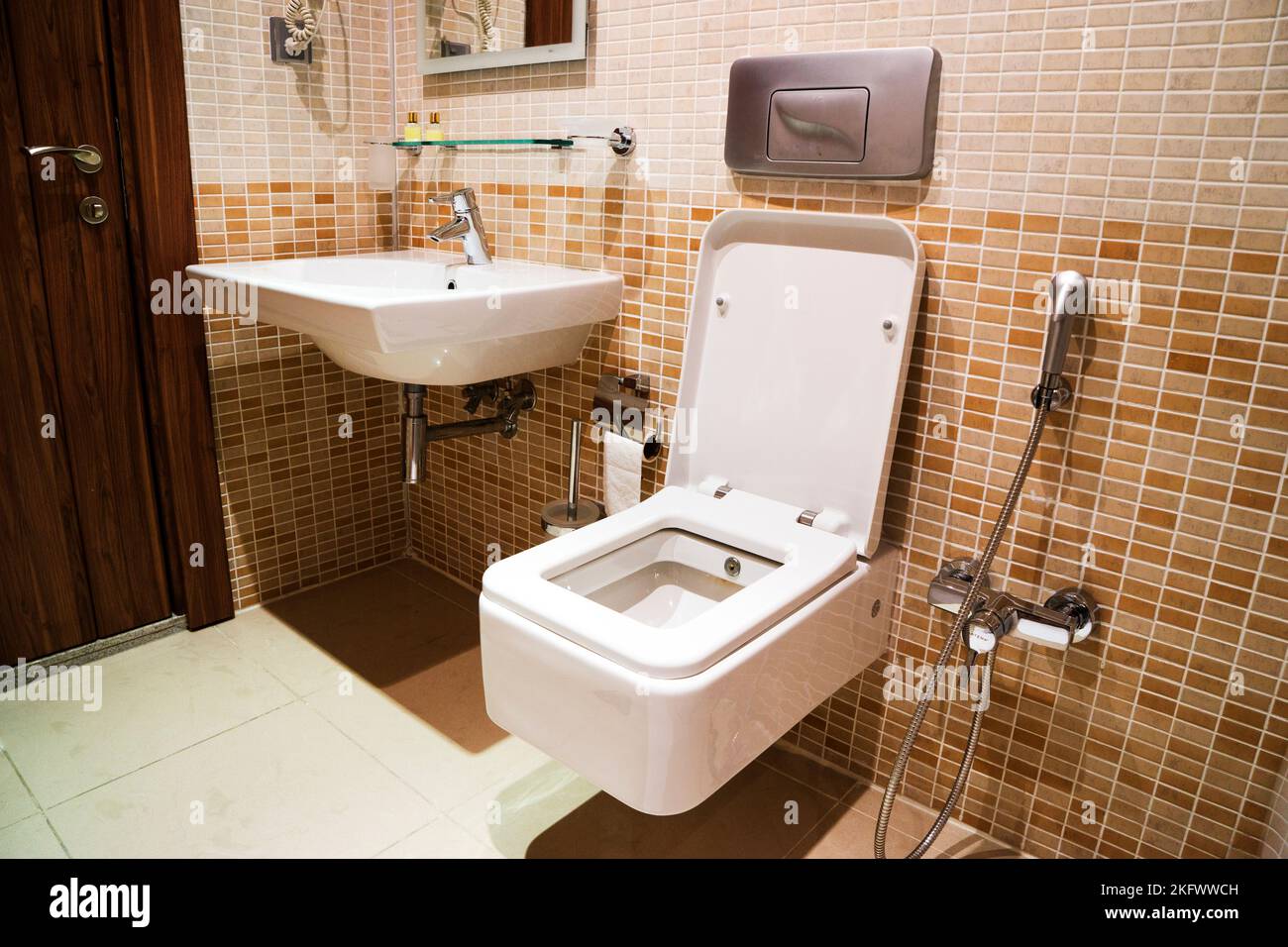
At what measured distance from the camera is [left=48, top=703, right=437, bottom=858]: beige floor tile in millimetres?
1382

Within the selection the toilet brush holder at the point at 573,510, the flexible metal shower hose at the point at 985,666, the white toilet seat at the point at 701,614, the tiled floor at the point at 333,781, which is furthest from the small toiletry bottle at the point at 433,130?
the flexible metal shower hose at the point at 985,666

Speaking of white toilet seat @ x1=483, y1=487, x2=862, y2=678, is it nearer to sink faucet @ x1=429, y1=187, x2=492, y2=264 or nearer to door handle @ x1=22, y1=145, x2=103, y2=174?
sink faucet @ x1=429, y1=187, x2=492, y2=264

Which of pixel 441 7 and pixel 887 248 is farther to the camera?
pixel 441 7

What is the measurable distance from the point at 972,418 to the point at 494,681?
797 mm

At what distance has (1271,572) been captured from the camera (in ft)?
3.63

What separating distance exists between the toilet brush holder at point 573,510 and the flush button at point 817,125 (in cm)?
65

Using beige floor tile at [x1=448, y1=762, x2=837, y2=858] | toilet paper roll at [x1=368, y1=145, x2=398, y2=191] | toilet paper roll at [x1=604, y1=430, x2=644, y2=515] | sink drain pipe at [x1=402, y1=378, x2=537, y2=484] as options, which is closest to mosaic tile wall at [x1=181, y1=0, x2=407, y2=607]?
toilet paper roll at [x1=368, y1=145, x2=398, y2=191]

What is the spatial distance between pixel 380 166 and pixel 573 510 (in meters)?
0.99

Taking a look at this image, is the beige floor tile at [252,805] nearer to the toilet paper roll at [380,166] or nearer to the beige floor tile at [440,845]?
the beige floor tile at [440,845]

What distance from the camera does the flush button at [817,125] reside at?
4.25ft

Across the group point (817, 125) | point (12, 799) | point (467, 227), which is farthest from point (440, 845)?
point (817, 125)

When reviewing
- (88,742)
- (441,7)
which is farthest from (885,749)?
(441,7)

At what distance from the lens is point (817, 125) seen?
134 centimetres
